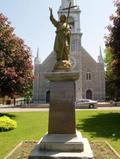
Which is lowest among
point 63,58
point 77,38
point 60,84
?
point 60,84

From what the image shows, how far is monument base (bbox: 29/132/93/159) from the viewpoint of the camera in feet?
33.9

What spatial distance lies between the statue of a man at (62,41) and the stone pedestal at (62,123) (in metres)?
0.93

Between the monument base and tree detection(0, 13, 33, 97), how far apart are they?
15.4 m

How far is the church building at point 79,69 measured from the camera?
60.7m

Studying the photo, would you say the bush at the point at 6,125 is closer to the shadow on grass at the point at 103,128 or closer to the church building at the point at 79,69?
the shadow on grass at the point at 103,128

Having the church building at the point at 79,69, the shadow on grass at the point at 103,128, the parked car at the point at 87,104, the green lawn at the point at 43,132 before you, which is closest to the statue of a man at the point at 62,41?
the green lawn at the point at 43,132

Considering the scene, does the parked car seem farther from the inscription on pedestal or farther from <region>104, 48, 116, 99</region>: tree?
the inscription on pedestal

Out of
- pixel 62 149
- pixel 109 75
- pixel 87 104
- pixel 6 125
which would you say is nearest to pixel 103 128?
pixel 6 125

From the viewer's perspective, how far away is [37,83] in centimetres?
6191

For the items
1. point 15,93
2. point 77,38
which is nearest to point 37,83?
point 77,38

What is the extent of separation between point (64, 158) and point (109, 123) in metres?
13.1

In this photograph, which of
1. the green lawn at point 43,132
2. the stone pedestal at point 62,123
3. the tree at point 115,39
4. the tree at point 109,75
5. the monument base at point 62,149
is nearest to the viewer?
the monument base at point 62,149

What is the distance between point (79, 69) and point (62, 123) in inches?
1938

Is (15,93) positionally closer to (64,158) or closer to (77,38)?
(64,158)
